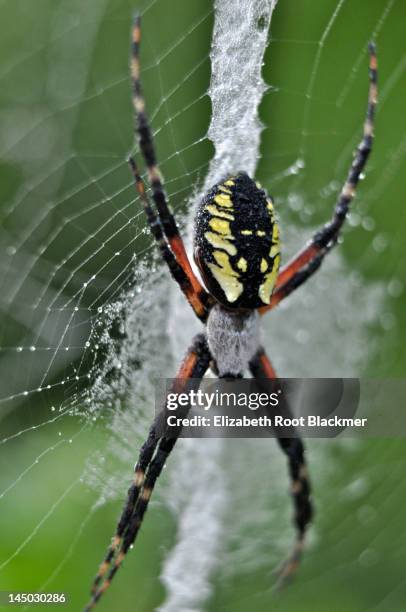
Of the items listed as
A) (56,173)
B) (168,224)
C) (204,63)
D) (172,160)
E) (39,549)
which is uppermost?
(56,173)

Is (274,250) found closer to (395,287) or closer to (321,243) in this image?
(321,243)

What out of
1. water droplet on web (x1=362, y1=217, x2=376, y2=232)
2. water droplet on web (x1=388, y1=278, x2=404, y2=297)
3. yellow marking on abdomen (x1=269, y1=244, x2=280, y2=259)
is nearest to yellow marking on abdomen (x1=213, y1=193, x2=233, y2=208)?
yellow marking on abdomen (x1=269, y1=244, x2=280, y2=259)

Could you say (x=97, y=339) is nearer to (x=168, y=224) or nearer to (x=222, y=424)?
(x=168, y=224)

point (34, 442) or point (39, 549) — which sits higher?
point (34, 442)

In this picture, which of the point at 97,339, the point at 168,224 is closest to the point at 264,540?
the point at 97,339

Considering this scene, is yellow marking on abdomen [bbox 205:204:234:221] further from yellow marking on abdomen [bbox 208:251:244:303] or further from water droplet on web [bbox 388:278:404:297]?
water droplet on web [bbox 388:278:404:297]

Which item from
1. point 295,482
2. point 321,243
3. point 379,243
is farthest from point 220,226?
point 379,243

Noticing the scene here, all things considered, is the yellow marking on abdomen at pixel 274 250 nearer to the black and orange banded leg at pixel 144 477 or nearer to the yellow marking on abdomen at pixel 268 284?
the yellow marking on abdomen at pixel 268 284
